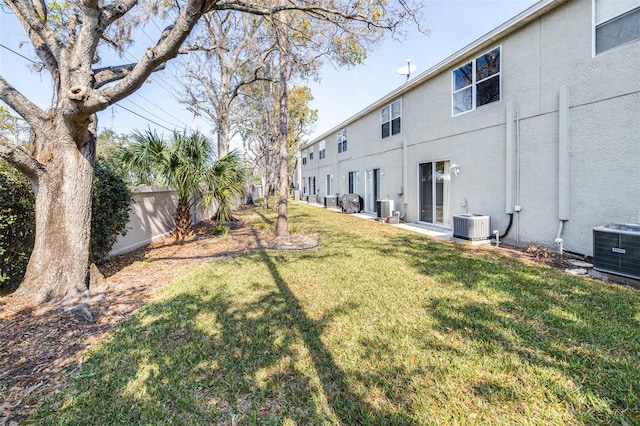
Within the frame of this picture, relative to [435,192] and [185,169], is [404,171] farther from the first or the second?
[185,169]

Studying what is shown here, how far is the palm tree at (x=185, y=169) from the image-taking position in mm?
7602

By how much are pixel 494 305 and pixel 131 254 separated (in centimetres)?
740

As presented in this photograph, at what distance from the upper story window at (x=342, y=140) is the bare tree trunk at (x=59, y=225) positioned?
590 inches

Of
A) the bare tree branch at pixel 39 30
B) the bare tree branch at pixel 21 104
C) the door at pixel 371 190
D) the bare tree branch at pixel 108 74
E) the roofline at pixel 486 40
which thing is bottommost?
the door at pixel 371 190

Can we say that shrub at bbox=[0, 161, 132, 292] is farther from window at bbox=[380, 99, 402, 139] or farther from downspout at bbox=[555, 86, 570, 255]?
window at bbox=[380, 99, 402, 139]

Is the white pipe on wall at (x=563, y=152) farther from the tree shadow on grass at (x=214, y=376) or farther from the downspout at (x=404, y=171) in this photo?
the downspout at (x=404, y=171)

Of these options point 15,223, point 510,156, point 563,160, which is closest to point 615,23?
point 563,160

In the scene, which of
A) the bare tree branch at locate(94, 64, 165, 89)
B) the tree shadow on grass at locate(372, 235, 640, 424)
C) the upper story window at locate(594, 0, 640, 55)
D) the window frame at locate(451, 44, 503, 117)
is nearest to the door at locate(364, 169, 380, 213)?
the window frame at locate(451, 44, 503, 117)

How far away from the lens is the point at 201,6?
341 cm

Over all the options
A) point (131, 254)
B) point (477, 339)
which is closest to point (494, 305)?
point (477, 339)

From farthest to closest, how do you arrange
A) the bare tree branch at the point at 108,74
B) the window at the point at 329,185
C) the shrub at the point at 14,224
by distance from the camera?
1. the window at the point at 329,185
2. the bare tree branch at the point at 108,74
3. the shrub at the point at 14,224

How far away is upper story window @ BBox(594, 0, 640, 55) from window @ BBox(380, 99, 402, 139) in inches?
267

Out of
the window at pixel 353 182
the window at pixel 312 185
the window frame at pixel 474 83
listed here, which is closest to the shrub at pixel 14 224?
the window frame at pixel 474 83

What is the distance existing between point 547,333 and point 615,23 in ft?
19.5
